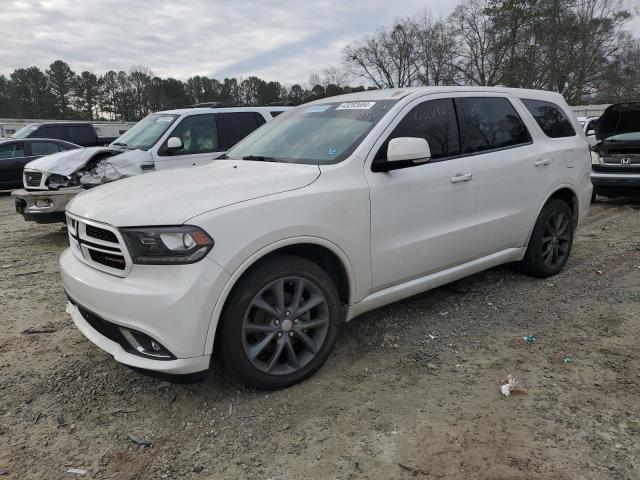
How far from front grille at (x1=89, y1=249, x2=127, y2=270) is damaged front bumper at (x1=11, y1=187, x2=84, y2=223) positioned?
14.3ft

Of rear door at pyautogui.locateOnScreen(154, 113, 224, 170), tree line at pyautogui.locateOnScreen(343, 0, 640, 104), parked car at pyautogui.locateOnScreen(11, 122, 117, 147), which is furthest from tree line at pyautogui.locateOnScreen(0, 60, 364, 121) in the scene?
rear door at pyautogui.locateOnScreen(154, 113, 224, 170)

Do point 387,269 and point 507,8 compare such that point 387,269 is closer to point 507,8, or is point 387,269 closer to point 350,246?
point 350,246

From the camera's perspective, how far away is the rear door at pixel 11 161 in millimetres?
12477

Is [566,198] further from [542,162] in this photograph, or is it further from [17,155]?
[17,155]

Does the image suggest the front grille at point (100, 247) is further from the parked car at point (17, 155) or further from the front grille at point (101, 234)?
the parked car at point (17, 155)

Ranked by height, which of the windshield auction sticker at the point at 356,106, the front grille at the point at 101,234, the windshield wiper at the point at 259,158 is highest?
the windshield auction sticker at the point at 356,106

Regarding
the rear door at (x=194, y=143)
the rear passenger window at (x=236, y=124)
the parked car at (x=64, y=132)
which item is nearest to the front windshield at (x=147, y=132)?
the rear door at (x=194, y=143)

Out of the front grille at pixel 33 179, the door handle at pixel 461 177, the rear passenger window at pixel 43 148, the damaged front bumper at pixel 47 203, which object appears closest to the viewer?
the door handle at pixel 461 177

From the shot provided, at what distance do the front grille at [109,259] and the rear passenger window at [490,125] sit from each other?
2.68 metres

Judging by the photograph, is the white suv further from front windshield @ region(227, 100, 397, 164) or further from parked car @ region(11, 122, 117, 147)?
parked car @ region(11, 122, 117, 147)

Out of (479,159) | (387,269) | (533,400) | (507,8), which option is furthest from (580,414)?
(507,8)

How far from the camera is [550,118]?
4.80 m

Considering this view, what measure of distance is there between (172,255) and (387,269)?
1.48 m

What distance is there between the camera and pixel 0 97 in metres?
64.4
